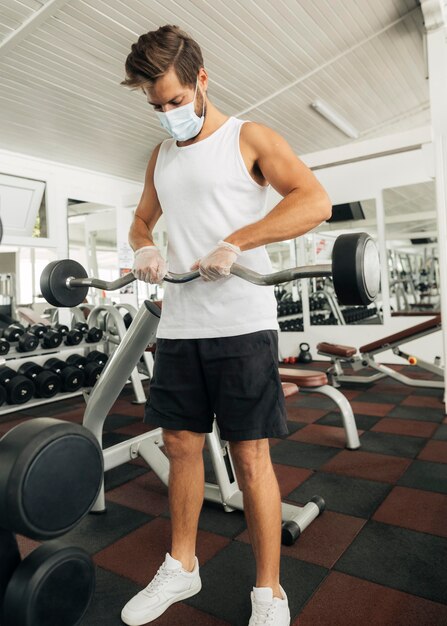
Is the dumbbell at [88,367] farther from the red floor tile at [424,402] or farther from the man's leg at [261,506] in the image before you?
the man's leg at [261,506]

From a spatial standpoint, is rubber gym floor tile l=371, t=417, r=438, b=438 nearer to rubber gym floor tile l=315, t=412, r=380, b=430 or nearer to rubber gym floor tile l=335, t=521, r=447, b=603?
rubber gym floor tile l=315, t=412, r=380, b=430

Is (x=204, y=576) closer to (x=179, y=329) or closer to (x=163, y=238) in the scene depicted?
(x=179, y=329)

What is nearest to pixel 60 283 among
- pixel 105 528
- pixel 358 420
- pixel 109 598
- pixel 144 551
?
pixel 109 598

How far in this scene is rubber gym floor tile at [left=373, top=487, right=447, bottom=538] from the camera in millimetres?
1636

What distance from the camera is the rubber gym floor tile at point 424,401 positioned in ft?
10.7

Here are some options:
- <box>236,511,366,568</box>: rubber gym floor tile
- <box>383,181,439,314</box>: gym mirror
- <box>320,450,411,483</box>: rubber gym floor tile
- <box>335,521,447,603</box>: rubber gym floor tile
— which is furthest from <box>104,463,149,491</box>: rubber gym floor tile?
<box>383,181,439,314</box>: gym mirror

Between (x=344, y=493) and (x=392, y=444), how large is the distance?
698 mm

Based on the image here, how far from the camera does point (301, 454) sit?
243cm

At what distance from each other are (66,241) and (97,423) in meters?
4.15

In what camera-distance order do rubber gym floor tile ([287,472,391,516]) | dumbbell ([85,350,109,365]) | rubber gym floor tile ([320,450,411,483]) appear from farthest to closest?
1. dumbbell ([85,350,109,365])
2. rubber gym floor tile ([320,450,411,483])
3. rubber gym floor tile ([287,472,391,516])

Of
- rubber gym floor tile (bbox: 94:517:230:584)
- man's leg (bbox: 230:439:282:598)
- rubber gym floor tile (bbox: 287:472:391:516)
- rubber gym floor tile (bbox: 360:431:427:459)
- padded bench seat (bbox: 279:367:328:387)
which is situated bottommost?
rubber gym floor tile (bbox: 94:517:230:584)

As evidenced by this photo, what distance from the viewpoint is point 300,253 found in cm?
554

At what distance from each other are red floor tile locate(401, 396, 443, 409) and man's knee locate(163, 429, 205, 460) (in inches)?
100

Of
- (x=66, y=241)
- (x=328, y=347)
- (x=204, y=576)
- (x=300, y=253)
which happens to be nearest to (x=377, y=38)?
(x=300, y=253)
